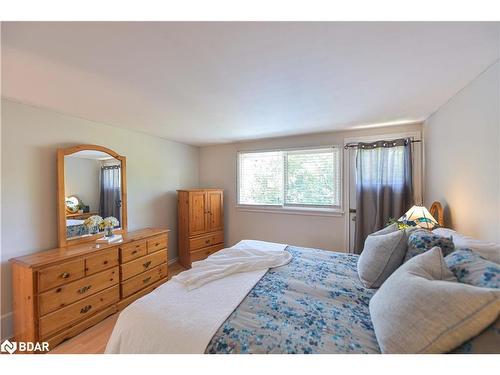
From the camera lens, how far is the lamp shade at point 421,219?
1999 millimetres

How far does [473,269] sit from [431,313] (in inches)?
15.8

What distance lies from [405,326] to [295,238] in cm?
265

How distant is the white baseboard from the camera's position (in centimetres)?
184

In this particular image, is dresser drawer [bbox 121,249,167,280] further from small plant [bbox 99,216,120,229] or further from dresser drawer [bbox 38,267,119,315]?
small plant [bbox 99,216,120,229]

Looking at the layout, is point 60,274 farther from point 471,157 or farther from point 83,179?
point 471,157

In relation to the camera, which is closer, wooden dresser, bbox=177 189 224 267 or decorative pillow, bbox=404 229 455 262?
decorative pillow, bbox=404 229 455 262

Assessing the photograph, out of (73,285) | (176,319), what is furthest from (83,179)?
(176,319)

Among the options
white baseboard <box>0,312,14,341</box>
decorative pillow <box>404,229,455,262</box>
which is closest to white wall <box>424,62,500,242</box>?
decorative pillow <box>404,229,455,262</box>

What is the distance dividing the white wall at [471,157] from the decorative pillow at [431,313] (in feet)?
3.21

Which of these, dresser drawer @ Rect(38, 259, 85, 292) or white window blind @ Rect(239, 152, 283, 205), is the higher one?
white window blind @ Rect(239, 152, 283, 205)

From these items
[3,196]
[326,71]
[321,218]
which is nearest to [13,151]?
[3,196]

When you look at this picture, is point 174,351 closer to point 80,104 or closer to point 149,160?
point 80,104

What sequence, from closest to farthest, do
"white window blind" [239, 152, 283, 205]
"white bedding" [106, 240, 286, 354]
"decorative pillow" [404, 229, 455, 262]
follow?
"white bedding" [106, 240, 286, 354], "decorative pillow" [404, 229, 455, 262], "white window blind" [239, 152, 283, 205]

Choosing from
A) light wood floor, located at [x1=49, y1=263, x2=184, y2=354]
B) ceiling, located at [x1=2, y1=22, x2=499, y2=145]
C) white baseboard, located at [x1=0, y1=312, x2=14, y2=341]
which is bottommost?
light wood floor, located at [x1=49, y1=263, x2=184, y2=354]
